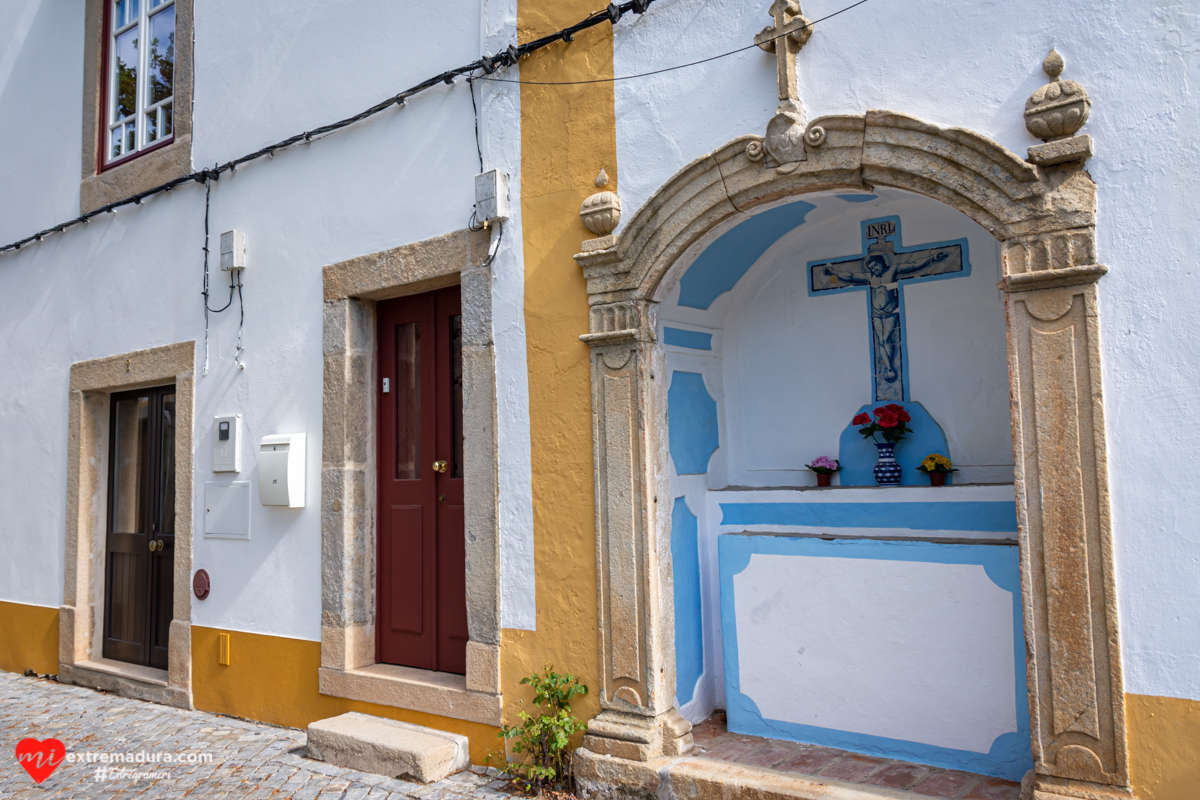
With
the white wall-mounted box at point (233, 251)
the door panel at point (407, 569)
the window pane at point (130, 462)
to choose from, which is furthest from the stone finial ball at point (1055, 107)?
the window pane at point (130, 462)

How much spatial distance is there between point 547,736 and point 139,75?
5765 millimetres

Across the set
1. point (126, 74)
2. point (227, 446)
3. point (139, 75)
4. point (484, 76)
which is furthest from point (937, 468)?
point (126, 74)

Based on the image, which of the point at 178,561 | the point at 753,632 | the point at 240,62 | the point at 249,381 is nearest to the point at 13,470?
the point at 178,561

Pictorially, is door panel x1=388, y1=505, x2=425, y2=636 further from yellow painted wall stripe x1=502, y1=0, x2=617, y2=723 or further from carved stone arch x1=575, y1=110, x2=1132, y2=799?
carved stone arch x1=575, y1=110, x2=1132, y2=799

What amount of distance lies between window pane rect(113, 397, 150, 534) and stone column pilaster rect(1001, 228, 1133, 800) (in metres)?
5.94

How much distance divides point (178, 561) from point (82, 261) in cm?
265

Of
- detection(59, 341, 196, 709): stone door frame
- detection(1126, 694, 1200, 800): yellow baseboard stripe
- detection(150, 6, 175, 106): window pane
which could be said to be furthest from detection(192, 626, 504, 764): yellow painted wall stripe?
detection(150, 6, 175, 106): window pane

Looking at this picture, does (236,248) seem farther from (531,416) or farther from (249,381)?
(531,416)

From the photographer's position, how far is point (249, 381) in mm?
5496

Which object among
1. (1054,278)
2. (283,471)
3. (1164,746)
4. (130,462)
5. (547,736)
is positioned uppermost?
(1054,278)

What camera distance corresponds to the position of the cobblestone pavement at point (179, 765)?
4043 mm

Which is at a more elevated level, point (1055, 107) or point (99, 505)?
point (1055, 107)

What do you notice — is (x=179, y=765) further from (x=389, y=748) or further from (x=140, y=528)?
(x=140, y=528)

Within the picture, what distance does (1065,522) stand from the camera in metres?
2.85
